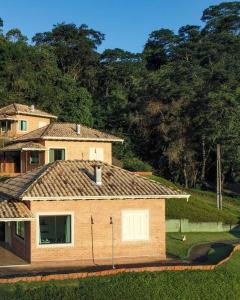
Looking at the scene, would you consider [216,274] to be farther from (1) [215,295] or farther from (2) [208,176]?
(2) [208,176]

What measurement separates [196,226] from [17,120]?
88.2ft

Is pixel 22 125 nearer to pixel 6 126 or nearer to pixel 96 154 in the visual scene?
pixel 6 126

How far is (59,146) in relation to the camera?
4666 centimetres

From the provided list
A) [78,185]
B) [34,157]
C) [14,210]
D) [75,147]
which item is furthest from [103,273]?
[34,157]

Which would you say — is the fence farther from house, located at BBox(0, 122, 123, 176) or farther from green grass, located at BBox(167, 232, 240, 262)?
house, located at BBox(0, 122, 123, 176)

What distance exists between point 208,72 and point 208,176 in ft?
54.0

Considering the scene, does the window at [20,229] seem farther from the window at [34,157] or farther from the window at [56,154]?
the window at [34,157]

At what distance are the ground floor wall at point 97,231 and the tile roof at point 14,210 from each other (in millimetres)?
451

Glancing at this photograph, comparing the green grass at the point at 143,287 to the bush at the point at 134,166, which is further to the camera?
the bush at the point at 134,166

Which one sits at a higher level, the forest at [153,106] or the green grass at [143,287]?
the forest at [153,106]

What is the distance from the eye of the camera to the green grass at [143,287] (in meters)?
19.0

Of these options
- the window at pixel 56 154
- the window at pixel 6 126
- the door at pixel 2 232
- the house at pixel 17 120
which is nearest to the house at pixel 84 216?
the door at pixel 2 232

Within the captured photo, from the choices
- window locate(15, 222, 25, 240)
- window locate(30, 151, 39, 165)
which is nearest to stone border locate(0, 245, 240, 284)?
window locate(15, 222, 25, 240)

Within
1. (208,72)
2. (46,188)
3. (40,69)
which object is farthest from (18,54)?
(46,188)
